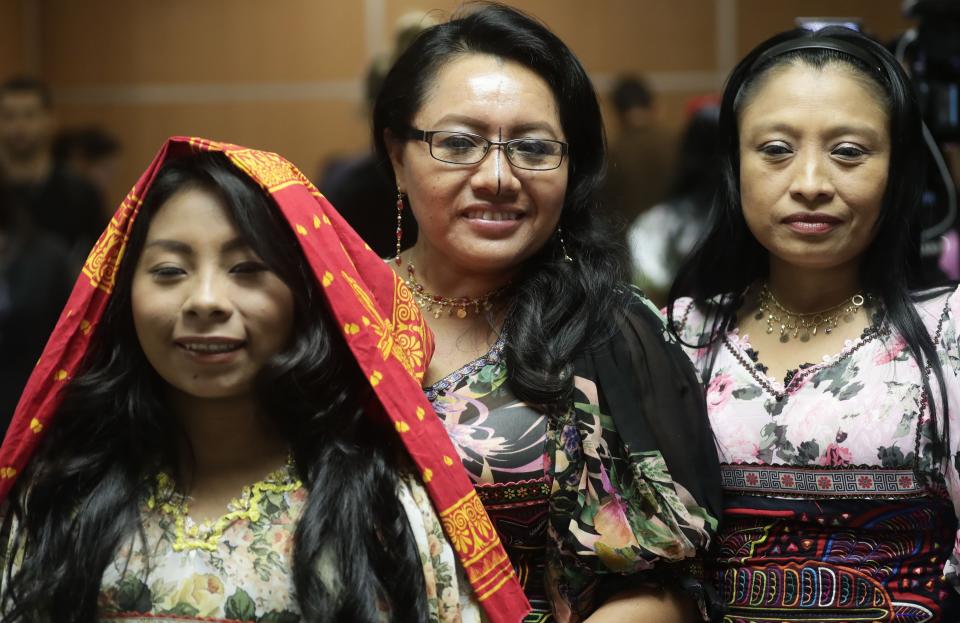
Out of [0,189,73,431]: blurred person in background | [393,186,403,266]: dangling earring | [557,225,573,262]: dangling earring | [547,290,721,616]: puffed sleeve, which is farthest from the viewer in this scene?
[0,189,73,431]: blurred person in background

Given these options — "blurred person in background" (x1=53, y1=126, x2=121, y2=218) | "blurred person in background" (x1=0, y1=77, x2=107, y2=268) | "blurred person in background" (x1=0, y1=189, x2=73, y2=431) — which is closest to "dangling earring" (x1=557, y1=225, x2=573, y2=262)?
"blurred person in background" (x1=0, y1=189, x2=73, y2=431)

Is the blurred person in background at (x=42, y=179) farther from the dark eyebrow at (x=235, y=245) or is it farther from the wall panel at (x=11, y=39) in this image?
the dark eyebrow at (x=235, y=245)

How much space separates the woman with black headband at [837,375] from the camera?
1862mm

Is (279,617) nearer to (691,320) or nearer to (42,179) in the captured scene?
(691,320)

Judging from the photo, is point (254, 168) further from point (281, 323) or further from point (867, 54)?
point (867, 54)

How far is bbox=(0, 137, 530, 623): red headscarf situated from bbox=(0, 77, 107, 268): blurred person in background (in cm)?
258

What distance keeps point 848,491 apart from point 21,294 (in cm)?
221

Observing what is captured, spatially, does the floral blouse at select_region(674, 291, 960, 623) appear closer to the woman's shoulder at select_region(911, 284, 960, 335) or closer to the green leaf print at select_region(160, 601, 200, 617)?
the woman's shoulder at select_region(911, 284, 960, 335)

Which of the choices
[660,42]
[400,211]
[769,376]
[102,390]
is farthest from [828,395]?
[660,42]

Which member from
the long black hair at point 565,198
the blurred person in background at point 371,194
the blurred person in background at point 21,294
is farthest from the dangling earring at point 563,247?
the blurred person in background at point 21,294

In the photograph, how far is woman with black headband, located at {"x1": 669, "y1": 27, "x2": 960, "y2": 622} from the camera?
73.3 inches

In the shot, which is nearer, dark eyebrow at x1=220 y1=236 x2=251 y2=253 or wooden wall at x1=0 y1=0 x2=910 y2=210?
dark eyebrow at x1=220 y1=236 x2=251 y2=253

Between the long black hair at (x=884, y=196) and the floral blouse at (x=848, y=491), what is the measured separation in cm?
4

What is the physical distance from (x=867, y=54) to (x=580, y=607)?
95cm
